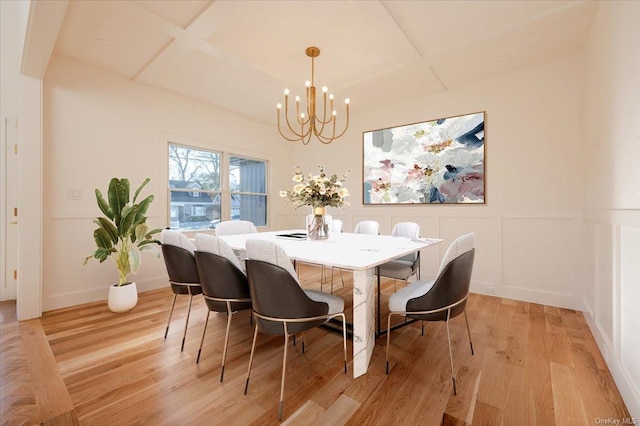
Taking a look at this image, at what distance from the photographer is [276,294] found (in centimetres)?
143

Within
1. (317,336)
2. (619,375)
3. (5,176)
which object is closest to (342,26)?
(317,336)

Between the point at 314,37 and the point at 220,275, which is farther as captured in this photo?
the point at 314,37

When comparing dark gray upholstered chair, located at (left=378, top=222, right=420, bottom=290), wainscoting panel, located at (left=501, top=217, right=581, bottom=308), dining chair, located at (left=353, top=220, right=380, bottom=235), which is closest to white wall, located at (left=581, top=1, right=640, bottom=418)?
wainscoting panel, located at (left=501, top=217, right=581, bottom=308)

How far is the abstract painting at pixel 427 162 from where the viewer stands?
345 centimetres

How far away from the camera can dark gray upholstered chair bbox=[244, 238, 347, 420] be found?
1.40 meters

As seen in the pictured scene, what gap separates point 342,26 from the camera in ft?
7.75

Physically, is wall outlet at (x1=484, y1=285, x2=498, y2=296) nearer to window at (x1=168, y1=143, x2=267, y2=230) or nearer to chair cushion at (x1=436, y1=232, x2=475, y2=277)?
chair cushion at (x1=436, y1=232, x2=475, y2=277)

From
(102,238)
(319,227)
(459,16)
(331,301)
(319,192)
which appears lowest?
(331,301)

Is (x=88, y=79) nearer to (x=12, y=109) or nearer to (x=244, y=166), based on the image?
(x=12, y=109)

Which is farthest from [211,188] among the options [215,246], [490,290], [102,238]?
[490,290]

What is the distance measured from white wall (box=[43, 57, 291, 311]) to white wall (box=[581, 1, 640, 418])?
14.1 ft

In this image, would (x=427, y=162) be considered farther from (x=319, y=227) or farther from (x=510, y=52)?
(x=319, y=227)

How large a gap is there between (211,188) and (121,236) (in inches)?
65.6

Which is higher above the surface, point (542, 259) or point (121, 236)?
point (121, 236)
